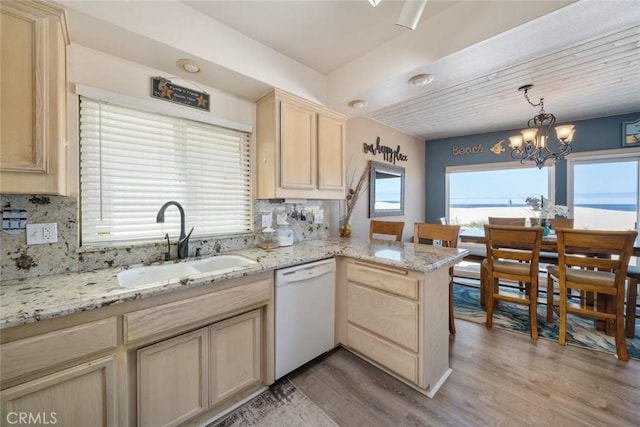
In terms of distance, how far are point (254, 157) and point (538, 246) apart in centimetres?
284

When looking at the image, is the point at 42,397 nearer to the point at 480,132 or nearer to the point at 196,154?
the point at 196,154

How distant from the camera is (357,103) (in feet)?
8.12

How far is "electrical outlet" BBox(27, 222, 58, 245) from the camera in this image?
4.43 ft

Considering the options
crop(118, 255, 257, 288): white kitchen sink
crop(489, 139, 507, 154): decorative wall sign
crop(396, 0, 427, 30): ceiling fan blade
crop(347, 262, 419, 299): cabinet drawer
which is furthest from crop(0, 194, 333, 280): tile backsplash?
crop(489, 139, 507, 154): decorative wall sign

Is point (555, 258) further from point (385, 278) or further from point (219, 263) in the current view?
point (219, 263)

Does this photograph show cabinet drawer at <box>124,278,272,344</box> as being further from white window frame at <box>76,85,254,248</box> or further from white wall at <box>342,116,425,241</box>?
white wall at <box>342,116,425,241</box>

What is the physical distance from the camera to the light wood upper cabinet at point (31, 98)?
109 centimetres

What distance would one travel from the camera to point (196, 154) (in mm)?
2002

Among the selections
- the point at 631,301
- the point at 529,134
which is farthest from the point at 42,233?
the point at 631,301

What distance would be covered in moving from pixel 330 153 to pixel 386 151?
5.48 feet

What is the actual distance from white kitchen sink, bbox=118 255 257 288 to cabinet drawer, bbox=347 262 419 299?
0.82 meters

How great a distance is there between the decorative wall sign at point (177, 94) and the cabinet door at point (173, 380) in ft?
5.52

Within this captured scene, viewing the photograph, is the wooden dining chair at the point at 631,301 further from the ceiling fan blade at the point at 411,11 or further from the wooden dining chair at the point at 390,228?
the ceiling fan blade at the point at 411,11

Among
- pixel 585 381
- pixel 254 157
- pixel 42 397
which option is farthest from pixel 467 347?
pixel 42 397
